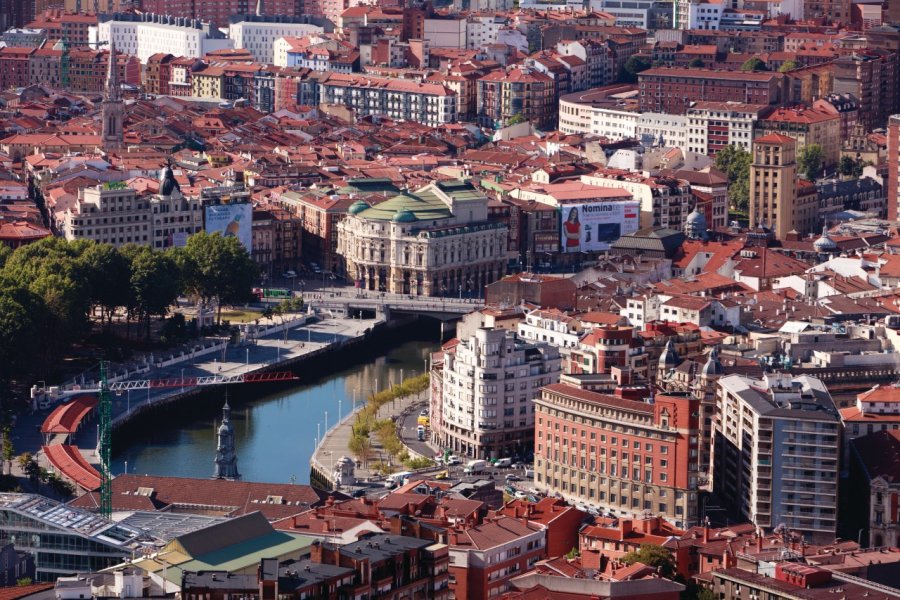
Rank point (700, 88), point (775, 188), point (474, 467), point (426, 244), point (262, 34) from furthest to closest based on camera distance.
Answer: point (262, 34)
point (700, 88)
point (775, 188)
point (426, 244)
point (474, 467)

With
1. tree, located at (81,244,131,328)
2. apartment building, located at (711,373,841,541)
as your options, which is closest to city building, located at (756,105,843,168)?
tree, located at (81,244,131,328)

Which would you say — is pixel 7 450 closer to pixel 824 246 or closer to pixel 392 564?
pixel 392 564

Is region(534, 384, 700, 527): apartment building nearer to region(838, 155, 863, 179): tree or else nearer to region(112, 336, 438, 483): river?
region(112, 336, 438, 483): river

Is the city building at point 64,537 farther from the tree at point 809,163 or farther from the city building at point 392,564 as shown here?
the tree at point 809,163

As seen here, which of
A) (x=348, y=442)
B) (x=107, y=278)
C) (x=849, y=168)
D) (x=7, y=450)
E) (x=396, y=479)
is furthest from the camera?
(x=849, y=168)

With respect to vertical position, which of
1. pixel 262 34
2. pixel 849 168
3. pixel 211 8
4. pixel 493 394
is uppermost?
pixel 211 8

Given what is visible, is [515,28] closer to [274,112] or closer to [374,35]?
[374,35]

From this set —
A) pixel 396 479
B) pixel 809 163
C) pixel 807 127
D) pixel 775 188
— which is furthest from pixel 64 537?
pixel 807 127
